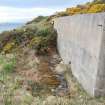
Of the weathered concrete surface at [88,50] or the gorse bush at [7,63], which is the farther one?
the gorse bush at [7,63]

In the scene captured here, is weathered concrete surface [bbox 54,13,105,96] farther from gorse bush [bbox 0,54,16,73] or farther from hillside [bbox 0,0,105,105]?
gorse bush [bbox 0,54,16,73]

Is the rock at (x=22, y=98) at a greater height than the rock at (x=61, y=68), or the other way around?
the rock at (x=22, y=98)

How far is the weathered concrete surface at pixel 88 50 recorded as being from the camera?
955cm

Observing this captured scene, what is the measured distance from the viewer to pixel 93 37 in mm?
10086

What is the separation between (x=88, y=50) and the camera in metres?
10.6

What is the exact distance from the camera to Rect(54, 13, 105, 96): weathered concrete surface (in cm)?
955

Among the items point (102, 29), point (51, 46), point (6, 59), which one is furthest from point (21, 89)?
point (51, 46)

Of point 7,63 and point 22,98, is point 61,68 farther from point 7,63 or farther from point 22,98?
point 22,98

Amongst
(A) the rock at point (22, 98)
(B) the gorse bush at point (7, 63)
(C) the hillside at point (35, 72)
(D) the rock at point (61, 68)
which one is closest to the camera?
(A) the rock at point (22, 98)

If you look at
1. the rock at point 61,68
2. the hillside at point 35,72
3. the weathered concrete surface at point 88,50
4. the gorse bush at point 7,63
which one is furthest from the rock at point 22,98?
the gorse bush at point 7,63

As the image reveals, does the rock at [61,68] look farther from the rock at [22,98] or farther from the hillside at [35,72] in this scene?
the rock at [22,98]

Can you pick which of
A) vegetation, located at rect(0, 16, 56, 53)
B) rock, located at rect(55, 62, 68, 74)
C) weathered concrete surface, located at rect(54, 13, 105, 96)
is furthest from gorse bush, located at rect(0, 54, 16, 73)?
weathered concrete surface, located at rect(54, 13, 105, 96)

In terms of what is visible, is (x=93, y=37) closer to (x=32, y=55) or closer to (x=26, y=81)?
(x=26, y=81)

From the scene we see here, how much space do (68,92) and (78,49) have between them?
1922 millimetres
